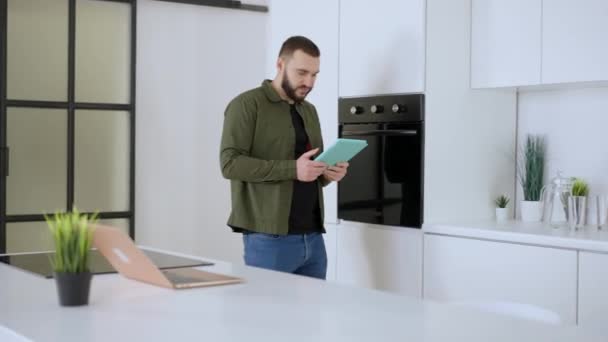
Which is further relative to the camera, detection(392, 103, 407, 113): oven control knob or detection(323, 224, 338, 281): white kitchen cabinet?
detection(323, 224, 338, 281): white kitchen cabinet

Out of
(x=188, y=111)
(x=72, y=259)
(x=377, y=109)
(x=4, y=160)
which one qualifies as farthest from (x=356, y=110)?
(x=72, y=259)

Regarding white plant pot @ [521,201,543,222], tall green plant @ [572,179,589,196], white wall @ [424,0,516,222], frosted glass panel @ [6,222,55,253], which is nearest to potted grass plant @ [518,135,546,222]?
white plant pot @ [521,201,543,222]

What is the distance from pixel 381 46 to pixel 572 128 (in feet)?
3.28

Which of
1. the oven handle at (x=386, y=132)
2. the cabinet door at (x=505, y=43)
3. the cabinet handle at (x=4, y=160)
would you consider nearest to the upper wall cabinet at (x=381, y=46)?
the oven handle at (x=386, y=132)

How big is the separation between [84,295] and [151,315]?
22 cm

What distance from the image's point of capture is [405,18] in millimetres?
3980

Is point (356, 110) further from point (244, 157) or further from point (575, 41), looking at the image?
point (575, 41)

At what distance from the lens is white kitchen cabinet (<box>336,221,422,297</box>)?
13.1ft

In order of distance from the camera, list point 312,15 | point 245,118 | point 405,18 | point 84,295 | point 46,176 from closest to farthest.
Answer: point 84,295
point 245,118
point 405,18
point 312,15
point 46,176

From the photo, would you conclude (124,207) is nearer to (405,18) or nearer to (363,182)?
(363,182)

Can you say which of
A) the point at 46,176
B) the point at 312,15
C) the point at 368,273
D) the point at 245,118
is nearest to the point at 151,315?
the point at 245,118

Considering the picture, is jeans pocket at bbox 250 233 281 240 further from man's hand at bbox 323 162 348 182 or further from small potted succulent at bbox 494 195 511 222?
small potted succulent at bbox 494 195 511 222

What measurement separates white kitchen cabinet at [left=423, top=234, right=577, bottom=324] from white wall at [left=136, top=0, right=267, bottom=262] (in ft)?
7.23

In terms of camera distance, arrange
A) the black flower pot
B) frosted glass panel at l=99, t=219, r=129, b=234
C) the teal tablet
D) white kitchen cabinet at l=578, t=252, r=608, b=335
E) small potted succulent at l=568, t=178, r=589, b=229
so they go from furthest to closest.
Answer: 1. frosted glass panel at l=99, t=219, r=129, b=234
2. small potted succulent at l=568, t=178, r=589, b=229
3. white kitchen cabinet at l=578, t=252, r=608, b=335
4. the teal tablet
5. the black flower pot
